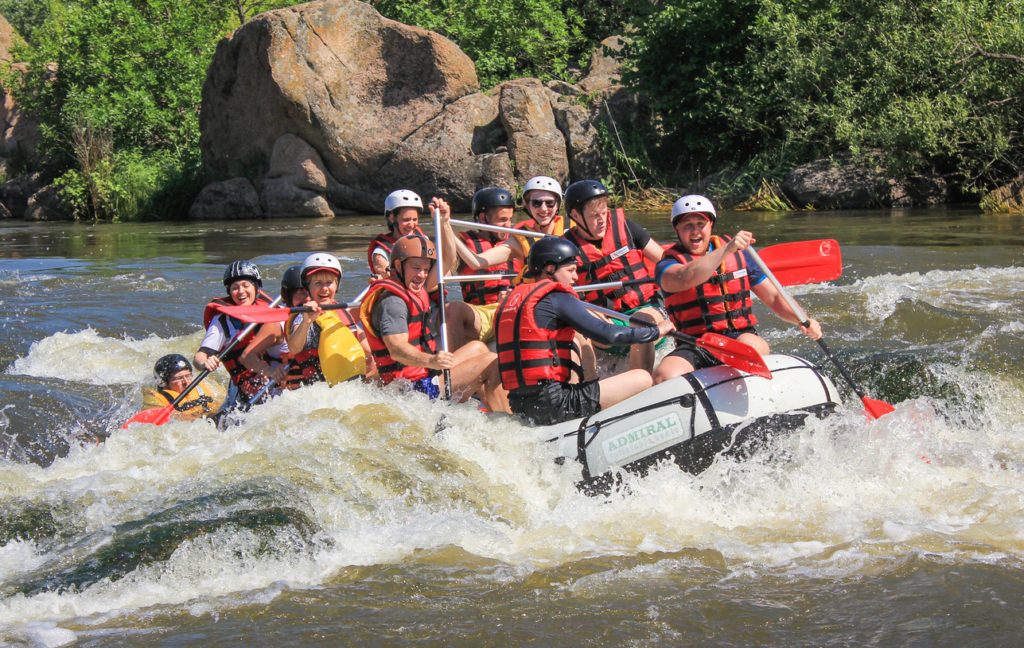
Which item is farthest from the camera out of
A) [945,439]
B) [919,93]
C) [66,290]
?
[919,93]

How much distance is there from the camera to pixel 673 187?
19984 mm

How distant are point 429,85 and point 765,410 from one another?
16537 millimetres

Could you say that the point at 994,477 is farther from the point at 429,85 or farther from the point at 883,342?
the point at 429,85

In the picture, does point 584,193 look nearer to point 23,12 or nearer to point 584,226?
point 584,226

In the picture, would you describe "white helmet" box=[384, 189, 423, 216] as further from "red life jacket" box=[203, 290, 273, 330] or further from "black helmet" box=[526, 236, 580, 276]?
"black helmet" box=[526, 236, 580, 276]

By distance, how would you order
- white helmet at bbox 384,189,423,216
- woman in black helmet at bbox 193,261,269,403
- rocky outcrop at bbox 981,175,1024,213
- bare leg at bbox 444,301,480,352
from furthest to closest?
rocky outcrop at bbox 981,175,1024,213
white helmet at bbox 384,189,423,216
woman in black helmet at bbox 193,261,269,403
bare leg at bbox 444,301,480,352

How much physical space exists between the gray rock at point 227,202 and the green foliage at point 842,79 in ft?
27.4

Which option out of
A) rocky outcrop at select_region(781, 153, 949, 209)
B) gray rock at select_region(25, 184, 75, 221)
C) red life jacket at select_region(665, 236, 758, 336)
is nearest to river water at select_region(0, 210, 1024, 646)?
red life jacket at select_region(665, 236, 758, 336)

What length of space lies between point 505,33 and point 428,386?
63.2 feet

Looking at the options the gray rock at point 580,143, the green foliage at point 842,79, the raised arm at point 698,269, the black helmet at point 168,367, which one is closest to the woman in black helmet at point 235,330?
the black helmet at point 168,367

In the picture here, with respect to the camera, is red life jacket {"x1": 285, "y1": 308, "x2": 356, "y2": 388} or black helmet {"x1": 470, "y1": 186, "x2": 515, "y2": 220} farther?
black helmet {"x1": 470, "y1": 186, "x2": 515, "y2": 220}

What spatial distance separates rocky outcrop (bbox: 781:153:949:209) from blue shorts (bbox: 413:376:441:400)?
13.2 meters

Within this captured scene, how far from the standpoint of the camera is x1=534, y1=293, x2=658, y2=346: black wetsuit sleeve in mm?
4914

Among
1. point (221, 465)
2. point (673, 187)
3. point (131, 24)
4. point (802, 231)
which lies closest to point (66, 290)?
point (221, 465)
